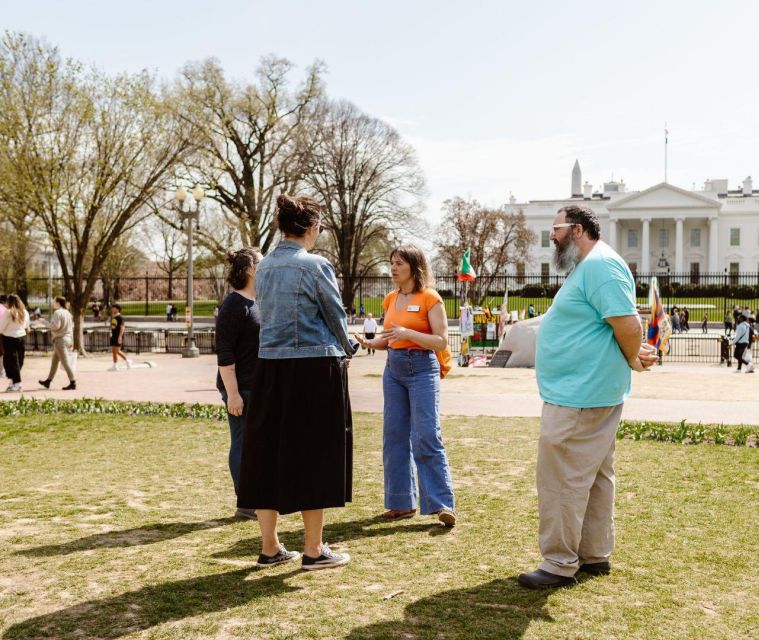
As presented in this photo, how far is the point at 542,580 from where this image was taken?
12.7ft

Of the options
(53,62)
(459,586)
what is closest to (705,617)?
(459,586)

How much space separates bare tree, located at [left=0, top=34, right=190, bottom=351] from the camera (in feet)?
76.6

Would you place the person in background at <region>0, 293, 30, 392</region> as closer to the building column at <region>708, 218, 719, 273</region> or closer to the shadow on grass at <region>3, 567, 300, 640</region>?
the shadow on grass at <region>3, 567, 300, 640</region>

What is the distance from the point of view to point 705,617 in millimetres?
3484

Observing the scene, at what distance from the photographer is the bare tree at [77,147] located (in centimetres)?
2336

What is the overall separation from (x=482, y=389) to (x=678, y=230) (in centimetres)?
6912

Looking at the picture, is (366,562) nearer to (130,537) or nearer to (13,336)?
(130,537)

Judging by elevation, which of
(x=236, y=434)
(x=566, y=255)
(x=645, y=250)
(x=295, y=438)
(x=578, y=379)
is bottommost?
(x=236, y=434)

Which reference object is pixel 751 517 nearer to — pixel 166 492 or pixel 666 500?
pixel 666 500

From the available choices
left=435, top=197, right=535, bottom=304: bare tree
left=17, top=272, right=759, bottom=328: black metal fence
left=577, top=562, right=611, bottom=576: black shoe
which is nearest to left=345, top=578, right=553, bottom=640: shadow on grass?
left=577, top=562, right=611, bottom=576: black shoe

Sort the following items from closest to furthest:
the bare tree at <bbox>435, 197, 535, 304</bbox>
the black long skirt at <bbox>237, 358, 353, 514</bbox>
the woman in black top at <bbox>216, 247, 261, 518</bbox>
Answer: the black long skirt at <bbox>237, 358, 353, 514</bbox> → the woman in black top at <bbox>216, 247, 261, 518</bbox> → the bare tree at <bbox>435, 197, 535, 304</bbox>

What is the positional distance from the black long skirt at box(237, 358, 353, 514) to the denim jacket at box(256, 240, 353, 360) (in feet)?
0.22

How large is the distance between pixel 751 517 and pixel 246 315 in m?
3.44

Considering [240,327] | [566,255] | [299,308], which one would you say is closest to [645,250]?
[240,327]
